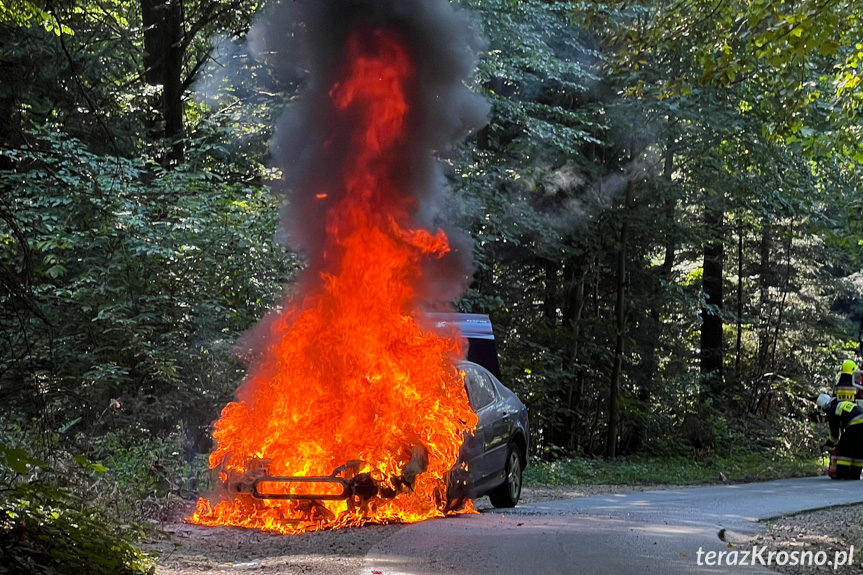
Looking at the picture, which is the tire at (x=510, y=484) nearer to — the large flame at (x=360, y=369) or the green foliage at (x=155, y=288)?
the large flame at (x=360, y=369)

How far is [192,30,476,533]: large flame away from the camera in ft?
32.4

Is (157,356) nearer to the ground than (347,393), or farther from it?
farther from it

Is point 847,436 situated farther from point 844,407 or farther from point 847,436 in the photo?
point 844,407

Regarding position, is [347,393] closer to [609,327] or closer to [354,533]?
[354,533]

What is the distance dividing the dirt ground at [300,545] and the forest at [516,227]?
58 cm

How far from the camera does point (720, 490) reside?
16797mm

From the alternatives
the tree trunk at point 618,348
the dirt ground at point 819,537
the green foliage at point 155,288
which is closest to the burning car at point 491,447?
the dirt ground at point 819,537

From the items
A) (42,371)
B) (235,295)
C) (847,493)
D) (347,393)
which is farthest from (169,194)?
(847,493)

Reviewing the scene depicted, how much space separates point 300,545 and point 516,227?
12824 millimetres

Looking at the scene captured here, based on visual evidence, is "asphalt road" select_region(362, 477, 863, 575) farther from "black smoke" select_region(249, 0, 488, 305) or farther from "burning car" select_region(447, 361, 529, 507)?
"black smoke" select_region(249, 0, 488, 305)

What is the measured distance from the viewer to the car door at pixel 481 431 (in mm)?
10773

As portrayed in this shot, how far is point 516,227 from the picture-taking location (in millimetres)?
20688

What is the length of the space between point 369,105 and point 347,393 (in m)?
3.99

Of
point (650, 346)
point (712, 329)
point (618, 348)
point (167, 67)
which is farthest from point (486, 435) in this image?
point (712, 329)
